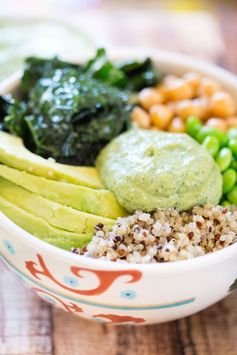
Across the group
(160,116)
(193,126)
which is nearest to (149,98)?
(160,116)

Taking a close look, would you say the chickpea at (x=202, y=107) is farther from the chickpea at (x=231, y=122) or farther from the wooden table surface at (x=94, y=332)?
the wooden table surface at (x=94, y=332)

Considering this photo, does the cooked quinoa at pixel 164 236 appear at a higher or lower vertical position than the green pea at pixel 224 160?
lower

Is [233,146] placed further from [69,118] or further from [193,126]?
[69,118]

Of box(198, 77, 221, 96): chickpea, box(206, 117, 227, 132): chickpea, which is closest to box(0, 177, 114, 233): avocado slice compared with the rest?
box(206, 117, 227, 132): chickpea

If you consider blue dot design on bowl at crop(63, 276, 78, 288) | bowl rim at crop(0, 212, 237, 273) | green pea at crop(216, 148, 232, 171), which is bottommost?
blue dot design on bowl at crop(63, 276, 78, 288)

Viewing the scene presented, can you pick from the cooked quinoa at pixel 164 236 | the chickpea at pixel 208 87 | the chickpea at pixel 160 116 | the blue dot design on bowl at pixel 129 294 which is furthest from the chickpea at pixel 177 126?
the blue dot design on bowl at pixel 129 294

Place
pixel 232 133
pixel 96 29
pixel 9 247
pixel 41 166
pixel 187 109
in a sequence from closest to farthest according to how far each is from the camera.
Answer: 1. pixel 9 247
2. pixel 41 166
3. pixel 232 133
4. pixel 187 109
5. pixel 96 29

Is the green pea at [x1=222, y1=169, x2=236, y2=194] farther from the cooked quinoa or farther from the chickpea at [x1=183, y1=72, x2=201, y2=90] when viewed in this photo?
the chickpea at [x1=183, y1=72, x2=201, y2=90]
